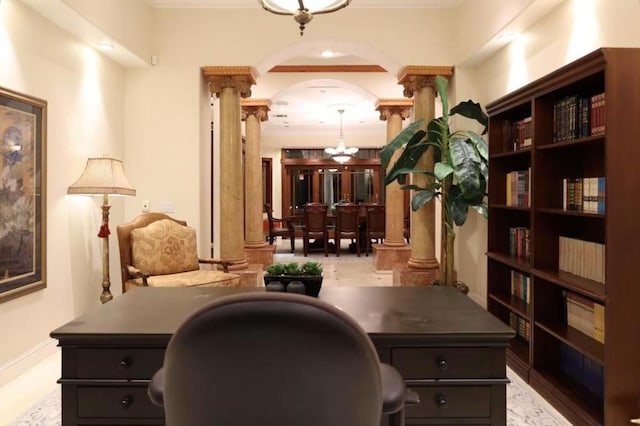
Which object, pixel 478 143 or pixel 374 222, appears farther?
pixel 374 222

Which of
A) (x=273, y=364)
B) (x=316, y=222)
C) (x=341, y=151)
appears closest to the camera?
(x=273, y=364)

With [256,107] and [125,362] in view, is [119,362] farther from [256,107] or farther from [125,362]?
[256,107]

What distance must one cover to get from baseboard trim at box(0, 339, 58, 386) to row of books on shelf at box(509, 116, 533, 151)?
12.3 ft

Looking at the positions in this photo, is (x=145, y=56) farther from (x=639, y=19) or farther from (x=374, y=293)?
(x=639, y=19)

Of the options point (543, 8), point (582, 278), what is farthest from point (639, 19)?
point (582, 278)

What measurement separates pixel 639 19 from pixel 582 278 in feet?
Answer: 4.74

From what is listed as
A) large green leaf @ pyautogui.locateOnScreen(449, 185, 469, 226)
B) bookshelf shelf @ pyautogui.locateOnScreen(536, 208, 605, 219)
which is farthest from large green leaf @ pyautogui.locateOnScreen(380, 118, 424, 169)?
bookshelf shelf @ pyautogui.locateOnScreen(536, 208, 605, 219)

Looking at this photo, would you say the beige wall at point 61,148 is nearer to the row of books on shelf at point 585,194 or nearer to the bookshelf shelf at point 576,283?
the bookshelf shelf at point 576,283

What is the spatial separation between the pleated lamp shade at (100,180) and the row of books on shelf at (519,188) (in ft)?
9.92

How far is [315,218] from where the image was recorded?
9.08 metres

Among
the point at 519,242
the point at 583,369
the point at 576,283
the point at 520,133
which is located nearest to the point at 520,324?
the point at 519,242

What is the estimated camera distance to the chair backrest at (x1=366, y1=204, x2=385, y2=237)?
9.06m

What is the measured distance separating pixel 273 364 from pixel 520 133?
3.04 metres

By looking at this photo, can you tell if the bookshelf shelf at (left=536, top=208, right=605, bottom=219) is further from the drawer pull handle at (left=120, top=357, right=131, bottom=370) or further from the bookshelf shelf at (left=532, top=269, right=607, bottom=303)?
the drawer pull handle at (left=120, top=357, right=131, bottom=370)
